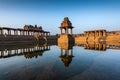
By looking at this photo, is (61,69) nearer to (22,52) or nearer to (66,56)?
(66,56)

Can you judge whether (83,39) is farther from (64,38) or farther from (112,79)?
(112,79)

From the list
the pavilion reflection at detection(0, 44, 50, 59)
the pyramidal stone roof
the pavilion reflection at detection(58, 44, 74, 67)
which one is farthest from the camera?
the pyramidal stone roof

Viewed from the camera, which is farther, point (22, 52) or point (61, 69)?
point (22, 52)

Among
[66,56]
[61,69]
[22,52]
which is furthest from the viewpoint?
[22,52]

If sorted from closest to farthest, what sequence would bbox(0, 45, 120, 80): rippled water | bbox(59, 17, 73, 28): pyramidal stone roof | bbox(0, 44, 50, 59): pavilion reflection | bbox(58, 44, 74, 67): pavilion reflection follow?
bbox(0, 45, 120, 80): rippled water
bbox(58, 44, 74, 67): pavilion reflection
bbox(0, 44, 50, 59): pavilion reflection
bbox(59, 17, 73, 28): pyramidal stone roof

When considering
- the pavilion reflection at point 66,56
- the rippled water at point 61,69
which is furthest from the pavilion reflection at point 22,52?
the rippled water at point 61,69

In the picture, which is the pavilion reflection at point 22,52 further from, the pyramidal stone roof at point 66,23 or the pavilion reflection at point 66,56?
the pyramidal stone roof at point 66,23

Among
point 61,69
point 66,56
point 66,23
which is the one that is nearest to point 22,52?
point 66,56

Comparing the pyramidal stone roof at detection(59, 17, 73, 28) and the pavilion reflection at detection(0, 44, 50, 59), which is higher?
the pyramidal stone roof at detection(59, 17, 73, 28)

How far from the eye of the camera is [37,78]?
6.30 meters

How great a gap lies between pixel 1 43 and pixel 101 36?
39831 mm

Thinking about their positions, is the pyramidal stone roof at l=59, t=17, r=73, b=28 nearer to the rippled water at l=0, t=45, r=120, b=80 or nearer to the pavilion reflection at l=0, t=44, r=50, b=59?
the pavilion reflection at l=0, t=44, r=50, b=59

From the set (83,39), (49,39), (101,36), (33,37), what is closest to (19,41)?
(33,37)

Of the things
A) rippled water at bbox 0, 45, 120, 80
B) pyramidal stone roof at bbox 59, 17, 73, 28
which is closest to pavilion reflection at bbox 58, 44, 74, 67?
rippled water at bbox 0, 45, 120, 80
